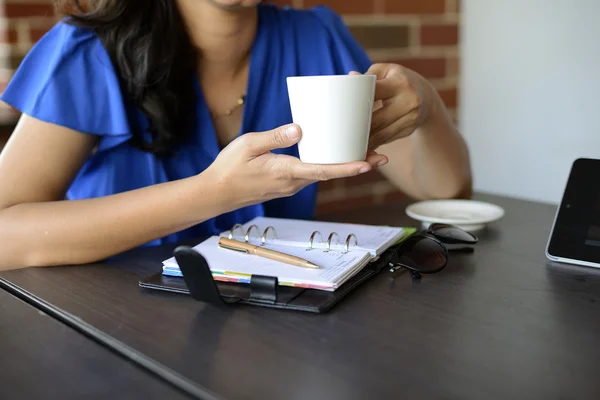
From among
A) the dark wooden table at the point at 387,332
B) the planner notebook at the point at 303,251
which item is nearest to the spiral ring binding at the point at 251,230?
the planner notebook at the point at 303,251

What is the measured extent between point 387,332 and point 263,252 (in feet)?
0.75

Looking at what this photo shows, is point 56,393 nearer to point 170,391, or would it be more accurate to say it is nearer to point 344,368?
point 170,391

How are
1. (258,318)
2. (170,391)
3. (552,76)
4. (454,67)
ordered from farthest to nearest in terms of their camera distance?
(454,67)
(552,76)
(258,318)
(170,391)

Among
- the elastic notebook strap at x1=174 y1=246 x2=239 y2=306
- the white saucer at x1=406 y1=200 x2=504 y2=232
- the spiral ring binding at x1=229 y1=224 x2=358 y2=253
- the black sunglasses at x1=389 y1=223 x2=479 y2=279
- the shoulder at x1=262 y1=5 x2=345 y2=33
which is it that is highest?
the shoulder at x1=262 y1=5 x2=345 y2=33

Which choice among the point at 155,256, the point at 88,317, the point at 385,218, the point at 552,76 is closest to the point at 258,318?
the point at 88,317

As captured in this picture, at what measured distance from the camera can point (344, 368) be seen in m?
0.56

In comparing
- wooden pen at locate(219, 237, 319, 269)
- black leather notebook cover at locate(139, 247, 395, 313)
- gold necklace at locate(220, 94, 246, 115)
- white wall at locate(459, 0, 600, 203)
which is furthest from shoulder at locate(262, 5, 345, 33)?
white wall at locate(459, 0, 600, 203)

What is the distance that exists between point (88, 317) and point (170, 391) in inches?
7.9

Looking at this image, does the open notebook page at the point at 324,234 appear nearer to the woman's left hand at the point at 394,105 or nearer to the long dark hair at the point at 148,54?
the woman's left hand at the point at 394,105

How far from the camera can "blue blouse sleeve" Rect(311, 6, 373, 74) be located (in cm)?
128

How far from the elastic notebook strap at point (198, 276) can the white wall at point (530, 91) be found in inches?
63.2

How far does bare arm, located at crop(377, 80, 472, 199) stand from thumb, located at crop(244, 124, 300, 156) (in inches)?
17.0

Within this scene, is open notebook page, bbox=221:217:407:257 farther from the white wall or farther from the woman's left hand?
the white wall

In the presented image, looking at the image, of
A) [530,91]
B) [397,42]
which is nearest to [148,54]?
[397,42]
